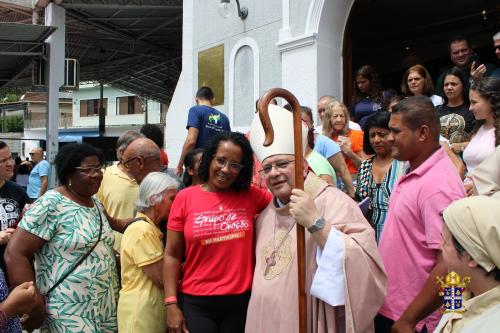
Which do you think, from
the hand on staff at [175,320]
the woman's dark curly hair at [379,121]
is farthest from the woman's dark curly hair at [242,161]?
the woman's dark curly hair at [379,121]

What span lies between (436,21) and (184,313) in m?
10.6

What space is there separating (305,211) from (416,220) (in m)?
0.62

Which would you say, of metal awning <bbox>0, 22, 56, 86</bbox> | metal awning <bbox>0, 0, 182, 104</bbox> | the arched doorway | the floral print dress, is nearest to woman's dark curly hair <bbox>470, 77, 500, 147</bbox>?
the floral print dress

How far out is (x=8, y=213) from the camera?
387cm

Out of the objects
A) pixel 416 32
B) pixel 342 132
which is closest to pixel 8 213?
pixel 342 132

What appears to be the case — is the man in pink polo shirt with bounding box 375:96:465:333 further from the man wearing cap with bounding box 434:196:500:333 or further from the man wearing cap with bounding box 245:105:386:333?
the man wearing cap with bounding box 434:196:500:333

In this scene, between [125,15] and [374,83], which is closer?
[374,83]

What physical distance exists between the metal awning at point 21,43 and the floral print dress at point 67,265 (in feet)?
30.9

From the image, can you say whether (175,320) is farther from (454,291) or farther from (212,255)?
(454,291)

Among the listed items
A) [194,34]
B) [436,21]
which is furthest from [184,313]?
[436,21]

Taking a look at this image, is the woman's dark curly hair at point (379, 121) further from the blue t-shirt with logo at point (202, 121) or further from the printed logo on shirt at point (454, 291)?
the blue t-shirt with logo at point (202, 121)

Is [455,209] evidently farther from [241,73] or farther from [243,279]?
[241,73]

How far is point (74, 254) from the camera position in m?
2.85

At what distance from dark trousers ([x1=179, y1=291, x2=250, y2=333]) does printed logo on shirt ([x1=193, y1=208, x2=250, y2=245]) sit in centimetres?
31
